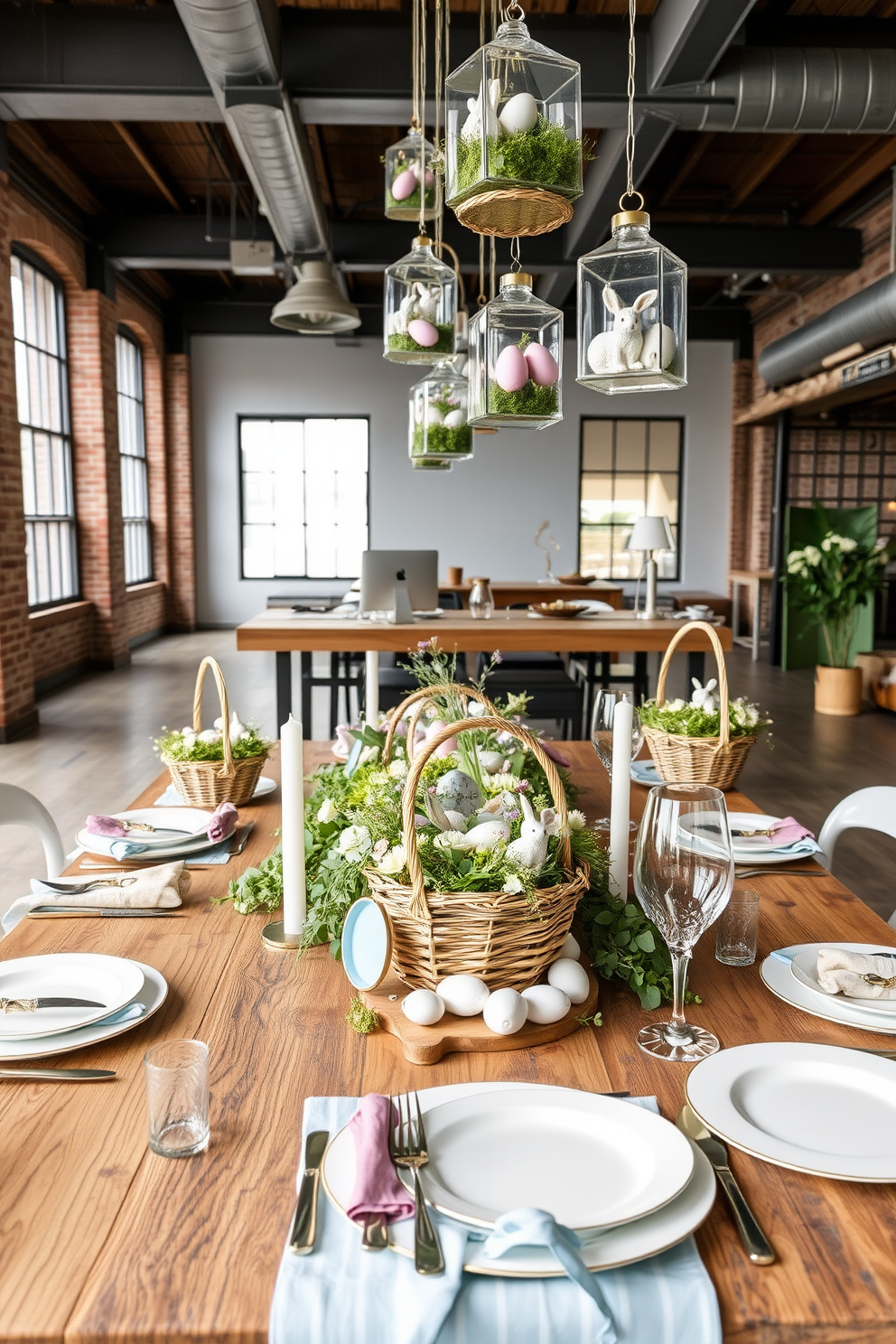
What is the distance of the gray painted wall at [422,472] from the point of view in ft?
38.2

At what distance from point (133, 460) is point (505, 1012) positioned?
10416 millimetres

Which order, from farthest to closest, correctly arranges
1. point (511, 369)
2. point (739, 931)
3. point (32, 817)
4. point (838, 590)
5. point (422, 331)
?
point (838, 590)
point (422, 331)
point (32, 817)
point (511, 369)
point (739, 931)

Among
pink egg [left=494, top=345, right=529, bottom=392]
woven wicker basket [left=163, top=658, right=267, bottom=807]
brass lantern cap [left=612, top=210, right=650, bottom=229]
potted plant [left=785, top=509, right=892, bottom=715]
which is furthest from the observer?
potted plant [left=785, top=509, right=892, bottom=715]

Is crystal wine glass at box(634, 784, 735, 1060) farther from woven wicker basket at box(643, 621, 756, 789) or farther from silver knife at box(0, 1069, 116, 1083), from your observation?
woven wicker basket at box(643, 621, 756, 789)

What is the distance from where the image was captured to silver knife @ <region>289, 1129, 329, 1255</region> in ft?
2.49

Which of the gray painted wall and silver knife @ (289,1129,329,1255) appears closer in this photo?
silver knife @ (289,1129,329,1255)

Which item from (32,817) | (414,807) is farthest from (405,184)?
(414,807)

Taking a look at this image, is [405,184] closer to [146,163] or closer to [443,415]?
[443,415]

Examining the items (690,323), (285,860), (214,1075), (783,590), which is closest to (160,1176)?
(214,1075)

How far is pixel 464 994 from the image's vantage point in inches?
43.1

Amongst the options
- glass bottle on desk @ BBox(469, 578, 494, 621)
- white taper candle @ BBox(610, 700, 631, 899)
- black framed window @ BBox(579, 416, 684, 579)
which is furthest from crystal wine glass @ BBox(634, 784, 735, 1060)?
black framed window @ BBox(579, 416, 684, 579)

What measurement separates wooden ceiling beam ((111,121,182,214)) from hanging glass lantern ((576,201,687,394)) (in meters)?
5.73

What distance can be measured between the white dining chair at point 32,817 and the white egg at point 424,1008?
41.5 inches

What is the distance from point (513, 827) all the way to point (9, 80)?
16.6 ft
